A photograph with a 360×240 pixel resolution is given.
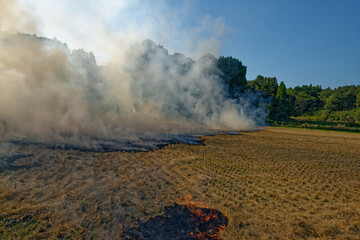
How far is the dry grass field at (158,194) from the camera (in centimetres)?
557

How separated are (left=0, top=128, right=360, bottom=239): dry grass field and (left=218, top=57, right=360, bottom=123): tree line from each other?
41150mm

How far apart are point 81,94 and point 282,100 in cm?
6191

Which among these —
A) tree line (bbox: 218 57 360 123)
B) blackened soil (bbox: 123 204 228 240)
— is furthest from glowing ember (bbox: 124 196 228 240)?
tree line (bbox: 218 57 360 123)

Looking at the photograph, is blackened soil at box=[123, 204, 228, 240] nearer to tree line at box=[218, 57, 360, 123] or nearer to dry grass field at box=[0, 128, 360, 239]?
dry grass field at box=[0, 128, 360, 239]

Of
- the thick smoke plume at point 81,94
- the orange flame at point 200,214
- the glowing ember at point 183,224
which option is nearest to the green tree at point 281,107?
the thick smoke plume at point 81,94

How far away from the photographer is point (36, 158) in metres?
9.84

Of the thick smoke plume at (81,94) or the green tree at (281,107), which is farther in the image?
the green tree at (281,107)

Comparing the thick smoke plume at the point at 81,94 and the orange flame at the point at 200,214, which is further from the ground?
the thick smoke plume at the point at 81,94

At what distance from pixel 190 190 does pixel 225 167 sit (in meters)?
4.08

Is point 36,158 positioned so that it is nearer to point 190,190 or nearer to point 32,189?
point 32,189

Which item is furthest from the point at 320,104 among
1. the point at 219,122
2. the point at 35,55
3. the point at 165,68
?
the point at 35,55

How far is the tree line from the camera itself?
173ft

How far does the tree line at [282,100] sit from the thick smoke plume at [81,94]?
24738 millimetres

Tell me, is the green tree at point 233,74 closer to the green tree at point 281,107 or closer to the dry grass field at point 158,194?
the green tree at point 281,107
